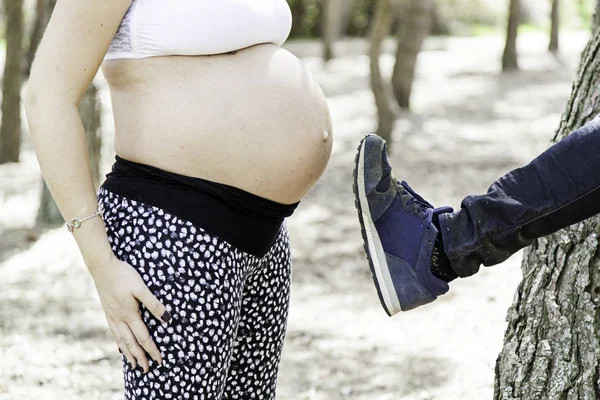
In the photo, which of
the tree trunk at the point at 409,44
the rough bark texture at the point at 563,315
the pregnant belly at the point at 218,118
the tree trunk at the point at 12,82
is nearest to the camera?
the pregnant belly at the point at 218,118

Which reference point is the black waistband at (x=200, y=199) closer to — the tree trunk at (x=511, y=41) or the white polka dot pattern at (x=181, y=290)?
the white polka dot pattern at (x=181, y=290)

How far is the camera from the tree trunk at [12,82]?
6.97 meters

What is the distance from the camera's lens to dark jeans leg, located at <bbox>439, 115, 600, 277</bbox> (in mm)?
1581

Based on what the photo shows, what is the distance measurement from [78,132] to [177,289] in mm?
345

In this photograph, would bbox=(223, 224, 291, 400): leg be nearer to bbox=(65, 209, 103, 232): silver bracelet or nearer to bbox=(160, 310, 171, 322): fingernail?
bbox=(160, 310, 171, 322): fingernail

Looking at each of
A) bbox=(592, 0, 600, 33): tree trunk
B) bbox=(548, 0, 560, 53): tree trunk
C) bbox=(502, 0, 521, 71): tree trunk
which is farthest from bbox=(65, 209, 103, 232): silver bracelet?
bbox=(548, 0, 560, 53): tree trunk

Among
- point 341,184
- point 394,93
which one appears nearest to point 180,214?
point 341,184

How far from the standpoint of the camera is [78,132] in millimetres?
1438

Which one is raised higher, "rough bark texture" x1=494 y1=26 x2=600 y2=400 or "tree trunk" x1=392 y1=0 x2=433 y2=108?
"rough bark texture" x1=494 y1=26 x2=600 y2=400

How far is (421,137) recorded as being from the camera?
879 cm

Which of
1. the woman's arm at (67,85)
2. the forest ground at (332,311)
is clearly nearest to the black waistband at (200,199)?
the woman's arm at (67,85)

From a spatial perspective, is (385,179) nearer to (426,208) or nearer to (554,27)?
(426,208)

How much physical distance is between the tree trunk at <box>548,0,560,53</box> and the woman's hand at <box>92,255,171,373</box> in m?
14.6

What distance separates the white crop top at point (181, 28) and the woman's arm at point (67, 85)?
0.14ft
